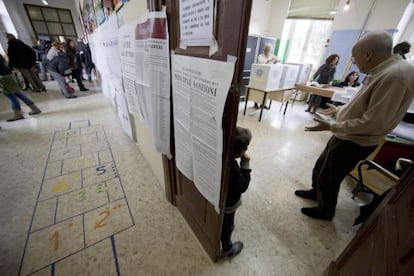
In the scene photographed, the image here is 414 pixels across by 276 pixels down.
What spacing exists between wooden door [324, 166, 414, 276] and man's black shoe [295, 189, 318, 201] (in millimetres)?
912

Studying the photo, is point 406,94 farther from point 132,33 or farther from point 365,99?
point 132,33

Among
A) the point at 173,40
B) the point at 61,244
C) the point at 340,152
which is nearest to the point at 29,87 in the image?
the point at 61,244

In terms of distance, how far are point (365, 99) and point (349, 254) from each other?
86 centimetres

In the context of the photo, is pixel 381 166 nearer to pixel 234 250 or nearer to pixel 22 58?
pixel 234 250

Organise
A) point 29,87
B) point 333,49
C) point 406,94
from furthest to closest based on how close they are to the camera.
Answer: point 29,87
point 333,49
point 406,94

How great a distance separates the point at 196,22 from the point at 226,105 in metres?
0.35

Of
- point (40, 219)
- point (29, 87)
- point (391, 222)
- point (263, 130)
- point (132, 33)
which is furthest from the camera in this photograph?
point (29, 87)

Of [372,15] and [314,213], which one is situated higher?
[372,15]

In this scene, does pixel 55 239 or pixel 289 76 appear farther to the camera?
pixel 289 76

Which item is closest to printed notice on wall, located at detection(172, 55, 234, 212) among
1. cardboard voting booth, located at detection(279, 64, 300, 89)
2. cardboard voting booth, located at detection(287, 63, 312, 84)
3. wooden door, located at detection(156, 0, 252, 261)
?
wooden door, located at detection(156, 0, 252, 261)

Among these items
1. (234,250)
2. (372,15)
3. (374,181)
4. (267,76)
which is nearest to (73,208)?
(234,250)

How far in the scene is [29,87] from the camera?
4906 mm

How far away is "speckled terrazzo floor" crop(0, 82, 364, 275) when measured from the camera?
3.59 ft

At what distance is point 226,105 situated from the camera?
62cm
